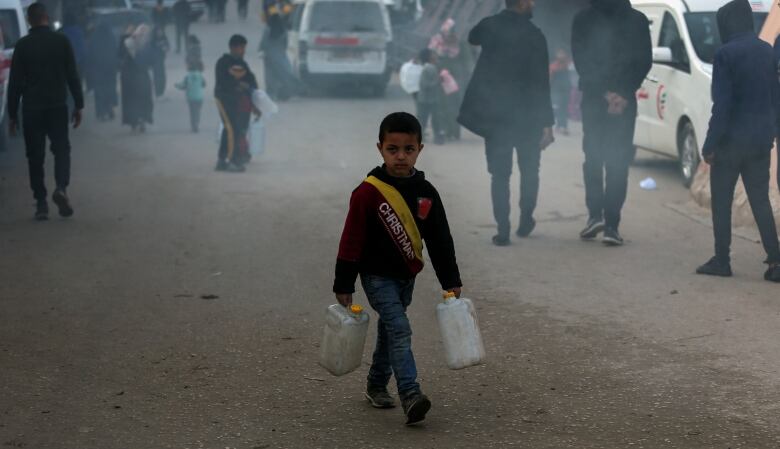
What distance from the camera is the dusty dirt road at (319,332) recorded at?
5.34 metres

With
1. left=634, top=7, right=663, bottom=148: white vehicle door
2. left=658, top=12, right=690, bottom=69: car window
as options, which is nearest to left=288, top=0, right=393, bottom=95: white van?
left=634, top=7, right=663, bottom=148: white vehicle door

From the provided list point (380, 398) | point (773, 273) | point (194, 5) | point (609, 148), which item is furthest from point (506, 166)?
point (194, 5)

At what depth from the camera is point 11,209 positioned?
12.0m

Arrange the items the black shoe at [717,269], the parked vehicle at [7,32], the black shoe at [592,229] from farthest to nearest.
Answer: the parked vehicle at [7,32] → the black shoe at [592,229] → the black shoe at [717,269]

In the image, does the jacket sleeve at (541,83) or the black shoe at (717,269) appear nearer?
the black shoe at (717,269)

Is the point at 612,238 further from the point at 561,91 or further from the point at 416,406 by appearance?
the point at 561,91

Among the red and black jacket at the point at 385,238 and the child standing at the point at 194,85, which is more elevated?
the red and black jacket at the point at 385,238

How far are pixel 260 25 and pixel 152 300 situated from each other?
40.6 m

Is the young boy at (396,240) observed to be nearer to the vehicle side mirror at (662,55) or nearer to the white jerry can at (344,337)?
the white jerry can at (344,337)

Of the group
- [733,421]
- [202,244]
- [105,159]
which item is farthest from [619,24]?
[105,159]

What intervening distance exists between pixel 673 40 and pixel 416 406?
922 centimetres

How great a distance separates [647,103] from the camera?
14.2 metres

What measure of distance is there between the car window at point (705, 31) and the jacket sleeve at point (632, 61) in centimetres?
350

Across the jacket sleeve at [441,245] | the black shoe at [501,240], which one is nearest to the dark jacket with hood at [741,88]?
the black shoe at [501,240]
